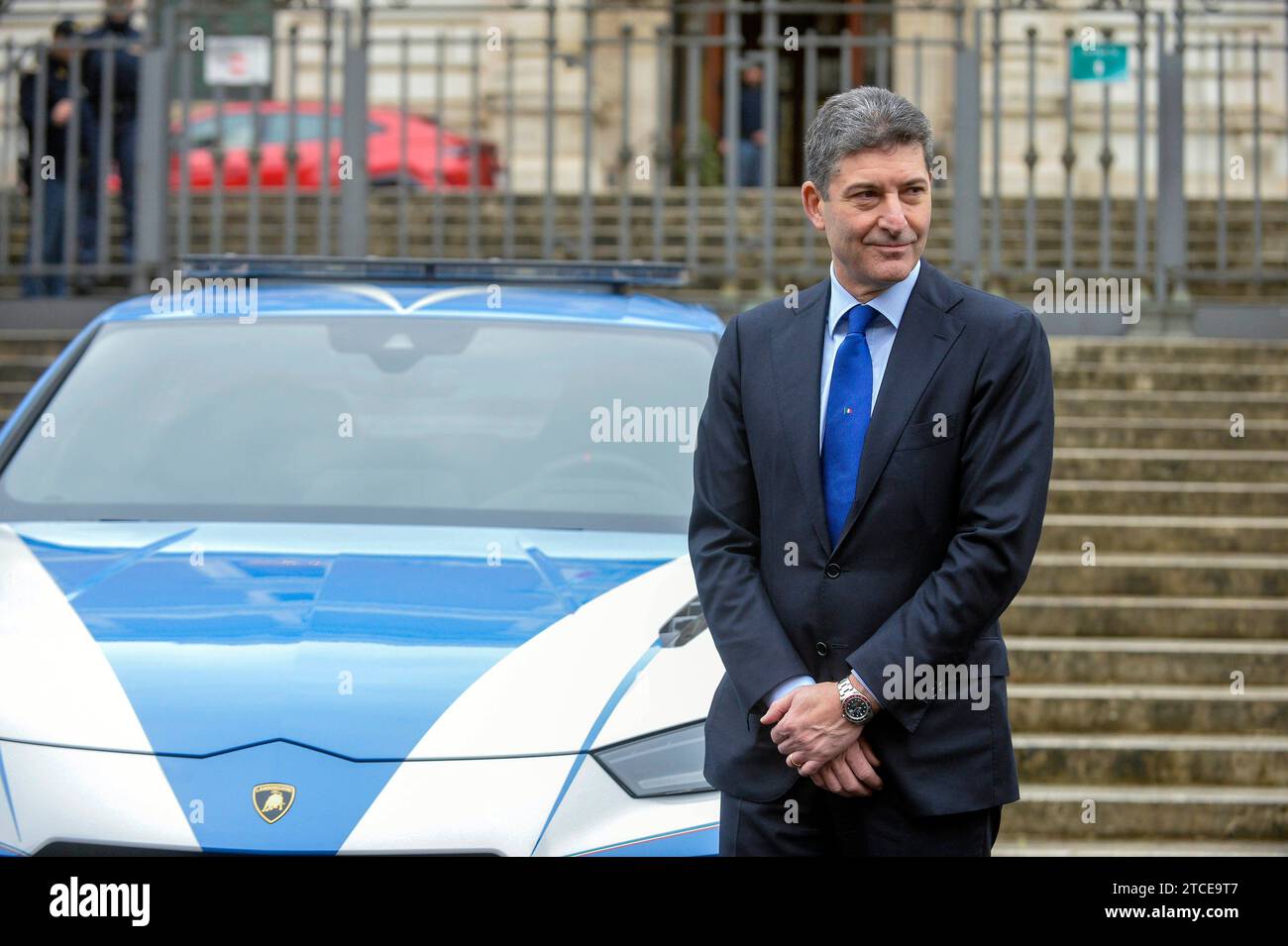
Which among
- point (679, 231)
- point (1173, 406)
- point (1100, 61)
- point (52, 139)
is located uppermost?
point (1100, 61)

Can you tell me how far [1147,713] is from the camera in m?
5.80

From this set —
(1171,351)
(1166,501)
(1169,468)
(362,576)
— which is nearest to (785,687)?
(362,576)

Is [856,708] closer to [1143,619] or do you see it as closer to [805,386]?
[805,386]

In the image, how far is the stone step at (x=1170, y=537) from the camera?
273 inches

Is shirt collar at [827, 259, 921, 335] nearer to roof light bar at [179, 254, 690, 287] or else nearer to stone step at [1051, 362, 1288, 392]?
roof light bar at [179, 254, 690, 287]

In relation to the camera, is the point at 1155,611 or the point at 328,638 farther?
the point at 1155,611

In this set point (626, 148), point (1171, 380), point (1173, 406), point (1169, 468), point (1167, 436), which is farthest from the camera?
point (626, 148)

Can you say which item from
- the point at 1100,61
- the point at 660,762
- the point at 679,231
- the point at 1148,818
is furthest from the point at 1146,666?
the point at 679,231

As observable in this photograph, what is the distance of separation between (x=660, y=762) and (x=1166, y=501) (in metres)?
4.76

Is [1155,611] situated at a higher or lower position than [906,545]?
lower

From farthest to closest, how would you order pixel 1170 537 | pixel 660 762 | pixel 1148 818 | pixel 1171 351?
pixel 1171 351 → pixel 1170 537 → pixel 1148 818 → pixel 660 762

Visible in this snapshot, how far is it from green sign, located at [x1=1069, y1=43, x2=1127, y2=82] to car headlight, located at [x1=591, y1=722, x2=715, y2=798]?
694 centimetres
